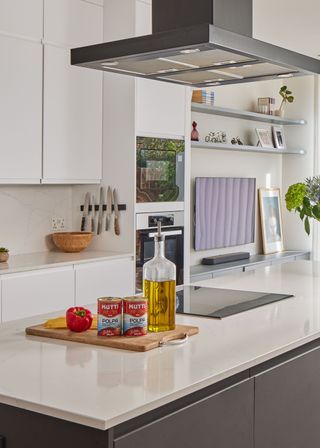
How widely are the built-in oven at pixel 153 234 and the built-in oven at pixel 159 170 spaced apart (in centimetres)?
13

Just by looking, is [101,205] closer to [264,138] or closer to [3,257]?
[3,257]

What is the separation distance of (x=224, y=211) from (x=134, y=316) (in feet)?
16.4

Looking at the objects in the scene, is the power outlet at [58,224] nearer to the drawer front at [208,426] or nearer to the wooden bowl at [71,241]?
the wooden bowl at [71,241]

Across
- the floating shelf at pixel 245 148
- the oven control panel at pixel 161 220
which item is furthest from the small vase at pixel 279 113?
the oven control panel at pixel 161 220

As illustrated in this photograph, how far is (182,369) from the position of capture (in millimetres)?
1936

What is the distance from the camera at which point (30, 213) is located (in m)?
5.19

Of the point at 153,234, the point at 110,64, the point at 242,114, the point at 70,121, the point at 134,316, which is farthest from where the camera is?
the point at 242,114

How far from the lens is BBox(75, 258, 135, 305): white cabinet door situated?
187 inches

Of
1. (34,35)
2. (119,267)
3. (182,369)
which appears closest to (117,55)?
(182,369)

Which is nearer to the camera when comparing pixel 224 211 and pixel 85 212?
pixel 85 212

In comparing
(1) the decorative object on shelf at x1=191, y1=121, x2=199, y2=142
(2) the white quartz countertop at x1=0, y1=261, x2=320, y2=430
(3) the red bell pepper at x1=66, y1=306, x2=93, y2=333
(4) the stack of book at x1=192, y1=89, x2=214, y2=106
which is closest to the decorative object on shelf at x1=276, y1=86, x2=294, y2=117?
(4) the stack of book at x1=192, y1=89, x2=214, y2=106

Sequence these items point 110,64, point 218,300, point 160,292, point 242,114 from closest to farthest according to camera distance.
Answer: point 160,292
point 110,64
point 218,300
point 242,114

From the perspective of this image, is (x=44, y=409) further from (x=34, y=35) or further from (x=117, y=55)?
(x=34, y=35)

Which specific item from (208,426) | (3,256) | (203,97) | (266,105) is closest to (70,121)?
(3,256)
